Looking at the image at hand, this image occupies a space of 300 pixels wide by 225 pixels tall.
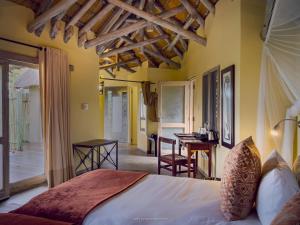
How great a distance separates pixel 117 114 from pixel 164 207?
24.9 ft

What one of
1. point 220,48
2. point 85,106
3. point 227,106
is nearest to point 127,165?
point 85,106

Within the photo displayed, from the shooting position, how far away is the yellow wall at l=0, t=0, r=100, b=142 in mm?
3654

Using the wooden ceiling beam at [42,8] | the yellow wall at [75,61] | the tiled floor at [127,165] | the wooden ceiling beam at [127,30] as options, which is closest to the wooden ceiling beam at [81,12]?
the yellow wall at [75,61]

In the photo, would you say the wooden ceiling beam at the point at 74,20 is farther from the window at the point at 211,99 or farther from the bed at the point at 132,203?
the bed at the point at 132,203

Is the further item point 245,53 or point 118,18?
point 118,18

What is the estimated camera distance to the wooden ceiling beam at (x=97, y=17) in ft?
14.1

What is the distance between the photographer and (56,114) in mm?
4195

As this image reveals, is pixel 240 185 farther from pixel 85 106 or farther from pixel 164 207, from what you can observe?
pixel 85 106

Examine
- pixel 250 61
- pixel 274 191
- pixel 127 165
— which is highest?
pixel 250 61

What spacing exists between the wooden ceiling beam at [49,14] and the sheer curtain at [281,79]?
2603 mm

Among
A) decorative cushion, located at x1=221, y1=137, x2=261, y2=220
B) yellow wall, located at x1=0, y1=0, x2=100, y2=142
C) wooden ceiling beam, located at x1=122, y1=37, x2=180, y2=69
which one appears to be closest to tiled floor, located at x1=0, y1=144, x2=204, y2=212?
yellow wall, located at x1=0, y1=0, x2=100, y2=142

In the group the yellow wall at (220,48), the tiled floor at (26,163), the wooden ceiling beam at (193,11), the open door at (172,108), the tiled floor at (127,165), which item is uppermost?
the wooden ceiling beam at (193,11)

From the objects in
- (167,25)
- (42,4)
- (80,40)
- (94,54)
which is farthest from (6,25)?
(167,25)

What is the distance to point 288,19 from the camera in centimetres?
235
